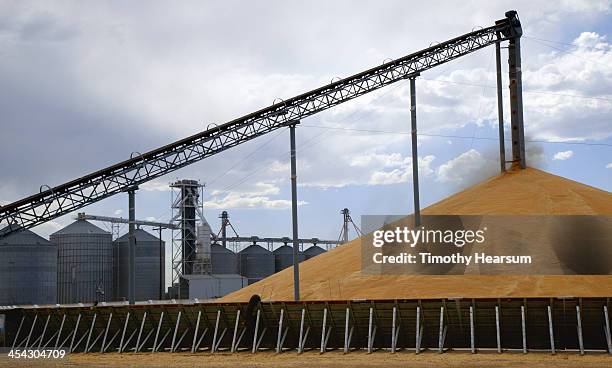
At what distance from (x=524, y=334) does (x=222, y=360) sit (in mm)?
10820

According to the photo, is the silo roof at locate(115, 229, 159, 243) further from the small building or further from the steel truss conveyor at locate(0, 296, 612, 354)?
the steel truss conveyor at locate(0, 296, 612, 354)

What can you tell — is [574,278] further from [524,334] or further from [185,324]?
[185,324]

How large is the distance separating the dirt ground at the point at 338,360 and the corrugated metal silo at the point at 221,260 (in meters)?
52.6

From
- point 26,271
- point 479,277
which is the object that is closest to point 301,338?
point 479,277

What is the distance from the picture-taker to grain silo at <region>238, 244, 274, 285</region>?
8931 cm

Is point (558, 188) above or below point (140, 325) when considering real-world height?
above

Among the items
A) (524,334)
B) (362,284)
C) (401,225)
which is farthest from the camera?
(401,225)

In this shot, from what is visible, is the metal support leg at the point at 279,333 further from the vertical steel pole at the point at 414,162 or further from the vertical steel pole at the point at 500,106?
the vertical steel pole at the point at 500,106

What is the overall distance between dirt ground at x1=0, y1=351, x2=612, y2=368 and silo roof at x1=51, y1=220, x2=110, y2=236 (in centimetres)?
3888

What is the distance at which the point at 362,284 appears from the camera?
38.9m

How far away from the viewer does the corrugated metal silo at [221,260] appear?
82062 mm

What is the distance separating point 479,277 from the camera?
122ft

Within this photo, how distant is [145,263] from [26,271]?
15.2 meters

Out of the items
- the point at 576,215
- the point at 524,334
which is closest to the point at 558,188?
the point at 576,215
